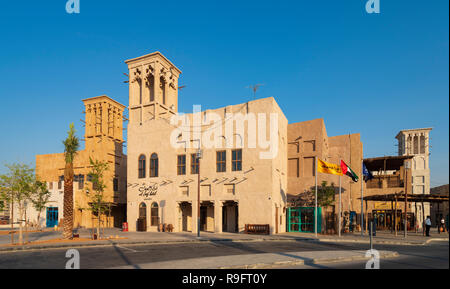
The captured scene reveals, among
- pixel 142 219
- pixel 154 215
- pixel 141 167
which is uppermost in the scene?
pixel 141 167

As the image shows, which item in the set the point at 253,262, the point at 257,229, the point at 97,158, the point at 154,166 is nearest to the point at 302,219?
the point at 257,229

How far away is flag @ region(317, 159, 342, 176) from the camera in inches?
1188

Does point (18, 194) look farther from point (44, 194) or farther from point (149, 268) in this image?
point (149, 268)

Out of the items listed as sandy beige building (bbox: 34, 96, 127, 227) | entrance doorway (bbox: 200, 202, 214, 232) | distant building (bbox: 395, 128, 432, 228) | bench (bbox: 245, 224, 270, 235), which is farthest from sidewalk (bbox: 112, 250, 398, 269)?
distant building (bbox: 395, 128, 432, 228)

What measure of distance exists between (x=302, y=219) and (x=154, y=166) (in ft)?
59.5

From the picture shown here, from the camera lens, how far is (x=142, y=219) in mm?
36438

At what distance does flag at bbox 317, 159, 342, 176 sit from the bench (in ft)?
24.8

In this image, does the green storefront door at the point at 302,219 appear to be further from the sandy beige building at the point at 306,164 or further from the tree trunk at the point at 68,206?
the tree trunk at the point at 68,206

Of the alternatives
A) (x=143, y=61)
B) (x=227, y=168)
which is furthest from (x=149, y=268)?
(x=143, y=61)

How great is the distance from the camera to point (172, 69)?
4669 centimetres
